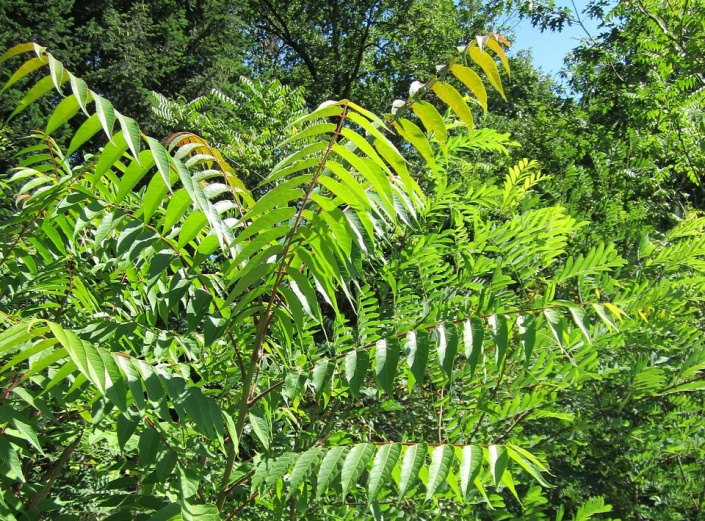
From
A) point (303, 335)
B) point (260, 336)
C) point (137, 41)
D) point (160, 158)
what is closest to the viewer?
point (160, 158)

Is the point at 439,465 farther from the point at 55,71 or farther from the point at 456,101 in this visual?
the point at 55,71

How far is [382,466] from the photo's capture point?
3.79ft

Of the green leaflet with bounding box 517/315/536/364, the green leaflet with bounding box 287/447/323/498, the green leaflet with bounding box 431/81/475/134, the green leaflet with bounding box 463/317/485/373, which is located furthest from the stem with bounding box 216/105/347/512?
the green leaflet with bounding box 517/315/536/364

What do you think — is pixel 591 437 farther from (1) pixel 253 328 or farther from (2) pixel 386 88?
(2) pixel 386 88

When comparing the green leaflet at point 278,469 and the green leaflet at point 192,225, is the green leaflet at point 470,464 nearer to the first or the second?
the green leaflet at point 278,469

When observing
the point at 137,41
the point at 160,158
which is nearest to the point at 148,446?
the point at 160,158

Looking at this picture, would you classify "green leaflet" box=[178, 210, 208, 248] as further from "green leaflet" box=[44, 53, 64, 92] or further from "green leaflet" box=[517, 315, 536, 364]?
"green leaflet" box=[517, 315, 536, 364]

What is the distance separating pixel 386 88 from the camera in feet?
44.4

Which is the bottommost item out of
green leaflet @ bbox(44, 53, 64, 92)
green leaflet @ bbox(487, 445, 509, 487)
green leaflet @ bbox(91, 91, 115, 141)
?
green leaflet @ bbox(487, 445, 509, 487)

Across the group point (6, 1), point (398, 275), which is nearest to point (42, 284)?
point (398, 275)

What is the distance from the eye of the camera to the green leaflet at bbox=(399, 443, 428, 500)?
1.11 m

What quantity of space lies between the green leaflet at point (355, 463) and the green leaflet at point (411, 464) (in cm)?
8

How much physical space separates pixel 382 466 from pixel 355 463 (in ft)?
0.19

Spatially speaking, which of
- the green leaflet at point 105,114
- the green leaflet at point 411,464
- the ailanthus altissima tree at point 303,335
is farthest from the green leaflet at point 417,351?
the green leaflet at point 105,114
